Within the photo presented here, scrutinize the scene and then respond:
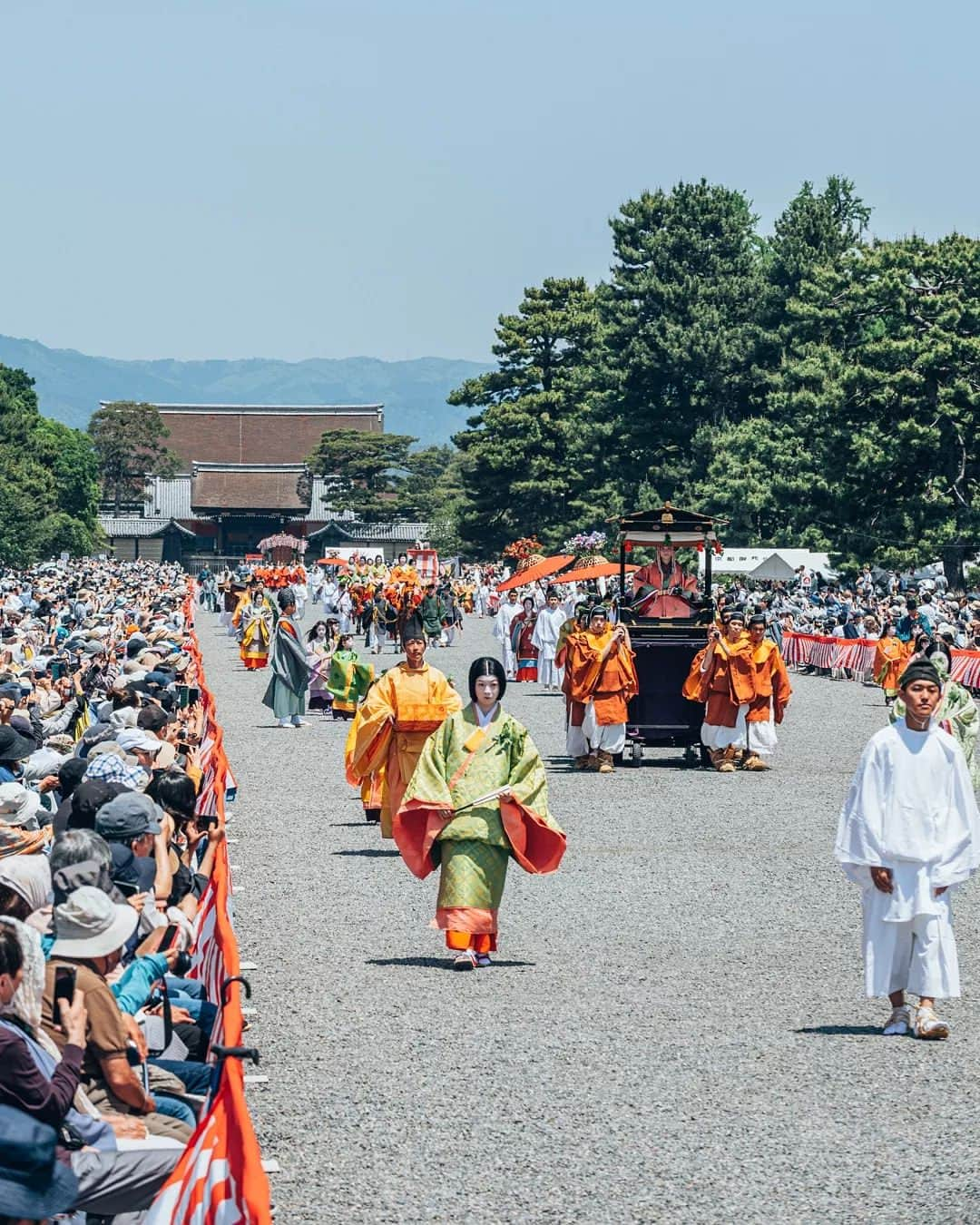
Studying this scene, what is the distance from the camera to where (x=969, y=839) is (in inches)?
335

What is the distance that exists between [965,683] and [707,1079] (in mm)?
22118

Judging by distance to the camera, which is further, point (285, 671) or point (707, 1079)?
point (285, 671)

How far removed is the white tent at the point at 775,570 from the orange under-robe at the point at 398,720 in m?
37.7

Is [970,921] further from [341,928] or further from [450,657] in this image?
[450,657]

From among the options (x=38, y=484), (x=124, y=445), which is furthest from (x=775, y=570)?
(x=124, y=445)

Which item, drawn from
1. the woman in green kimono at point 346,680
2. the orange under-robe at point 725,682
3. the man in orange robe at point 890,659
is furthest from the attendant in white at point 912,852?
the woman in green kimono at point 346,680

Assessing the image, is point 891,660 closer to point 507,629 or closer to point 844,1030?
point 507,629

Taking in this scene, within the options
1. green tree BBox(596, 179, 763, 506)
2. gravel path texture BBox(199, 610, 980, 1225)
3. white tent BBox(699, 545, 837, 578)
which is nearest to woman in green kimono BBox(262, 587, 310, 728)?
gravel path texture BBox(199, 610, 980, 1225)

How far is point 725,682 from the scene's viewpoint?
19.0 m

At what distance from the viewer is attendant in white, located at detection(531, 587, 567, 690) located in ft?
105

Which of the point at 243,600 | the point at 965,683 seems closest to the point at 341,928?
the point at 965,683

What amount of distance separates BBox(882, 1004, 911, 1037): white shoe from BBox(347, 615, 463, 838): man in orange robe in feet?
17.5

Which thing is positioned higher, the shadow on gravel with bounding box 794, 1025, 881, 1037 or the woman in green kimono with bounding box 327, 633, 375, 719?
the woman in green kimono with bounding box 327, 633, 375, 719

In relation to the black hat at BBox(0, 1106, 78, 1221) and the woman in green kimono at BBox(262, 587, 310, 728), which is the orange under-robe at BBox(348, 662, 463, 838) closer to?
the black hat at BBox(0, 1106, 78, 1221)
